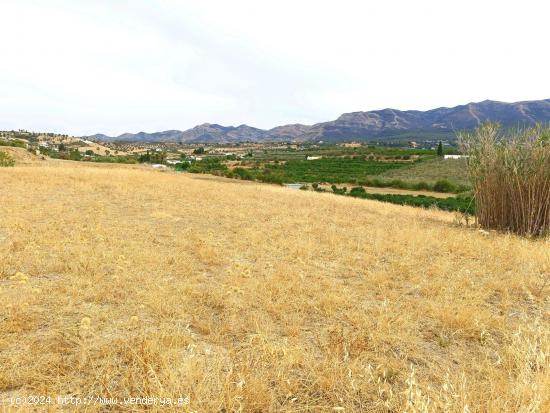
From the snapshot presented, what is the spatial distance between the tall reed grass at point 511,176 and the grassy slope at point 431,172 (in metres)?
64.7

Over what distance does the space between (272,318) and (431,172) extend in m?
88.5

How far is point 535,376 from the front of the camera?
341 cm

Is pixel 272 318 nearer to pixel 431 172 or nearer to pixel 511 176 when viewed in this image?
pixel 511 176

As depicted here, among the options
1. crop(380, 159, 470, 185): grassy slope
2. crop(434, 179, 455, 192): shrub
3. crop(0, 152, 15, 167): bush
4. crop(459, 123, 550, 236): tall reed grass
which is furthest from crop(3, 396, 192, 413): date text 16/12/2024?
crop(380, 159, 470, 185): grassy slope

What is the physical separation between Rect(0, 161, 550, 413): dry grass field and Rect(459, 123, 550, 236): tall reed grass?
86.0 inches

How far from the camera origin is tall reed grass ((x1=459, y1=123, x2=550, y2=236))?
11.2m

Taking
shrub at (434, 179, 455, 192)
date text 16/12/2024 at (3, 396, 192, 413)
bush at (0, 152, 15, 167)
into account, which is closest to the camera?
date text 16/12/2024 at (3, 396, 192, 413)

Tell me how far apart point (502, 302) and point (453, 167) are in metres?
85.3

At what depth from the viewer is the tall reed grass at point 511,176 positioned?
36.9ft

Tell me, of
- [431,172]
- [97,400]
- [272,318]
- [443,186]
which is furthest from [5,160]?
[431,172]

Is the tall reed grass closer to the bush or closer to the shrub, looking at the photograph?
the bush

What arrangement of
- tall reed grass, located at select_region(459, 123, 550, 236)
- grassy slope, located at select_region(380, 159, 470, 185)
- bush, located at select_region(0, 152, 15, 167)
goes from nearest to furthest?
Answer: tall reed grass, located at select_region(459, 123, 550, 236) → bush, located at select_region(0, 152, 15, 167) → grassy slope, located at select_region(380, 159, 470, 185)

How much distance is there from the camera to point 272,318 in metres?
5.08

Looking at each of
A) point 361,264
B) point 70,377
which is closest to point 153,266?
point 70,377
